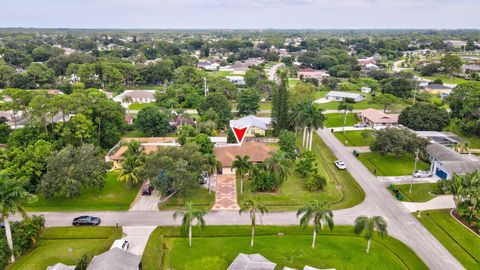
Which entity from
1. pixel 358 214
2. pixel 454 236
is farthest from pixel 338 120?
pixel 454 236

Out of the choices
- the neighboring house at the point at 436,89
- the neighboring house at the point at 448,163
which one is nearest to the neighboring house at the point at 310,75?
the neighboring house at the point at 436,89

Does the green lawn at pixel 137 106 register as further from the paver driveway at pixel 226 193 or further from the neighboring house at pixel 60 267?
the neighboring house at pixel 60 267

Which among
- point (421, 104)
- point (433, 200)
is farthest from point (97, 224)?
point (421, 104)

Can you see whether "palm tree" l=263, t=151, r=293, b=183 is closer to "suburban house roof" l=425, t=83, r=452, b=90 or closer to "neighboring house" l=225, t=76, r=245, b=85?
"neighboring house" l=225, t=76, r=245, b=85

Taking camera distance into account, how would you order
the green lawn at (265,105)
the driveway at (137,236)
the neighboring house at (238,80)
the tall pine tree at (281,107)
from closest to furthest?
the driveway at (137,236)
the tall pine tree at (281,107)
the green lawn at (265,105)
the neighboring house at (238,80)

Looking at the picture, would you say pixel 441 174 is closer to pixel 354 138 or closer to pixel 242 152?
pixel 354 138

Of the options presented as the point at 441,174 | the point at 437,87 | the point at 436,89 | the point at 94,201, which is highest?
the point at 437,87
